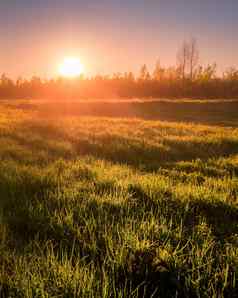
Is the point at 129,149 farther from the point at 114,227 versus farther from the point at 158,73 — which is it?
the point at 158,73

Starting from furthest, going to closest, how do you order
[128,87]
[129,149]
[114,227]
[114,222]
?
[128,87] → [129,149] → [114,222] → [114,227]

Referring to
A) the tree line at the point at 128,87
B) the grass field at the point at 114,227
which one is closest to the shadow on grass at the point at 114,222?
the grass field at the point at 114,227

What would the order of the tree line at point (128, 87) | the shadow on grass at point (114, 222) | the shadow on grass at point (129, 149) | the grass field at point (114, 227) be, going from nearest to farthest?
the grass field at point (114, 227) → the shadow on grass at point (114, 222) → the shadow on grass at point (129, 149) → the tree line at point (128, 87)

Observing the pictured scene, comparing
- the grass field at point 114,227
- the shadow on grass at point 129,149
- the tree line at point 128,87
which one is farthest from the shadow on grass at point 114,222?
the tree line at point 128,87

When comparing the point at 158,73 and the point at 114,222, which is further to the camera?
the point at 158,73

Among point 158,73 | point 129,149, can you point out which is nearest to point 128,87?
point 158,73

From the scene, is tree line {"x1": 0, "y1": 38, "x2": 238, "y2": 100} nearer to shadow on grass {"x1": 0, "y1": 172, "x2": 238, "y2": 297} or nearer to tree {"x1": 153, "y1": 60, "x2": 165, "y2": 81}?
tree {"x1": 153, "y1": 60, "x2": 165, "y2": 81}

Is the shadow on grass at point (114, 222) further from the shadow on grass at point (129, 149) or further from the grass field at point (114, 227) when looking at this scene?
the shadow on grass at point (129, 149)

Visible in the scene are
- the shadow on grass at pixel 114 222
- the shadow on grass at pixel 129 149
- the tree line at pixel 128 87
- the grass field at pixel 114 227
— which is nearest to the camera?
the grass field at pixel 114 227

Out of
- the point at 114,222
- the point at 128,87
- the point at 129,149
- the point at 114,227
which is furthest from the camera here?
the point at 128,87

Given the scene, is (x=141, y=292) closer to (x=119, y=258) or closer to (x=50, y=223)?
(x=119, y=258)

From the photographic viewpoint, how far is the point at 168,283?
2367 millimetres

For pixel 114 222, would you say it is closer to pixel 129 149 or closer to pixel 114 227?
pixel 114 227

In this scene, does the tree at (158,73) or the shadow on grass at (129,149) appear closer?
the shadow on grass at (129,149)
